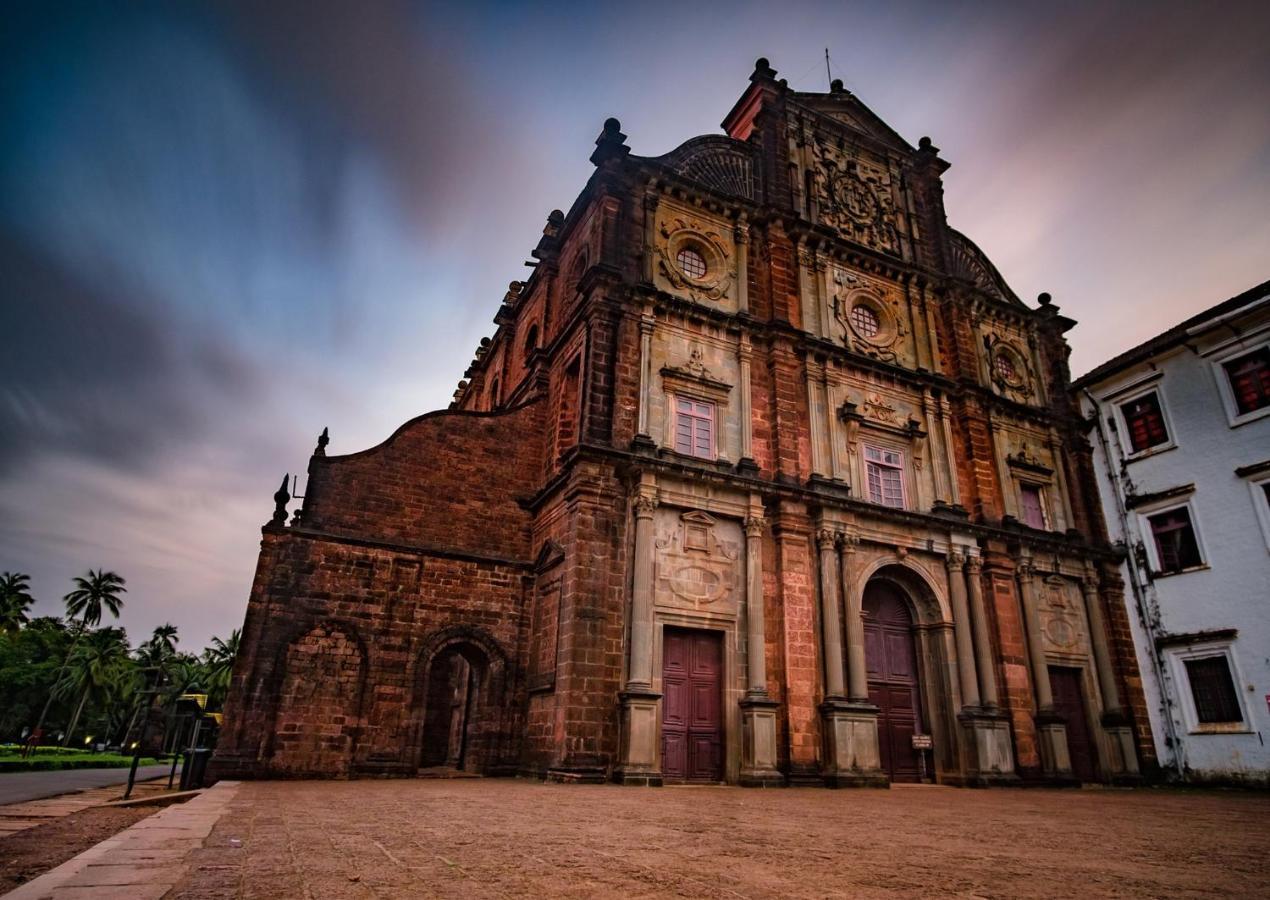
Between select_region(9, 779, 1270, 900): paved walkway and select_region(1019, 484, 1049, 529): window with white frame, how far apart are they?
494 inches

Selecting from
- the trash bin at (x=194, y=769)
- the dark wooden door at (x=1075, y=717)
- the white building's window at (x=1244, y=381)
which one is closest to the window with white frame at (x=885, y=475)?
the dark wooden door at (x=1075, y=717)

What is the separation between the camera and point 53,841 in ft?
21.2

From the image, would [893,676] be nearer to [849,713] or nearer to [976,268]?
[849,713]

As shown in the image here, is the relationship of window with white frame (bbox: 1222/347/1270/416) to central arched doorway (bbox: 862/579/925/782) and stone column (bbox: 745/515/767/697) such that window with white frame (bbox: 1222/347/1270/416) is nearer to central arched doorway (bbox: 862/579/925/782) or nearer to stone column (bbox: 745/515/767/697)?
central arched doorway (bbox: 862/579/925/782)

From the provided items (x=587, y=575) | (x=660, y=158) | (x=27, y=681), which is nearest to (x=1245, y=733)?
(x=587, y=575)

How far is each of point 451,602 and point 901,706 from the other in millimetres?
10546

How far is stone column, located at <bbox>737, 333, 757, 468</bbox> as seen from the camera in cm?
1639

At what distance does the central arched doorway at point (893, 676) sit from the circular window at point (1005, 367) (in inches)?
337

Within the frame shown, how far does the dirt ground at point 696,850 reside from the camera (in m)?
3.62

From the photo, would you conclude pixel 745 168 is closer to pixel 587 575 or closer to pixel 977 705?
pixel 587 575

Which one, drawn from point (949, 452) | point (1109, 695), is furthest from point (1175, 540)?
point (949, 452)

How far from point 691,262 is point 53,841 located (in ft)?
52.4

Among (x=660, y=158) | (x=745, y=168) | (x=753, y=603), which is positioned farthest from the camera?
(x=745, y=168)

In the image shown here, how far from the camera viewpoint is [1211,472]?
61.3 feet
